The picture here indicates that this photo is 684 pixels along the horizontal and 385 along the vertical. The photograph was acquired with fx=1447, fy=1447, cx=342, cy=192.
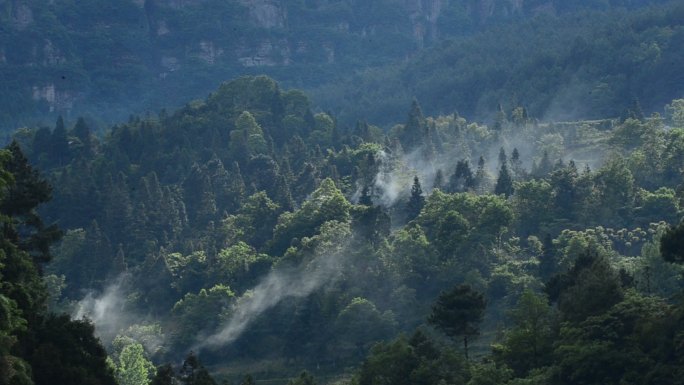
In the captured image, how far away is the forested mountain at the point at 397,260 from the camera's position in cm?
8050

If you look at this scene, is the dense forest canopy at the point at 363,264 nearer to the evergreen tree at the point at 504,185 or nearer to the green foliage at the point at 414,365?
the green foliage at the point at 414,365

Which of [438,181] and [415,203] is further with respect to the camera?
[438,181]

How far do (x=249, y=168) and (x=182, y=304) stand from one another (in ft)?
189

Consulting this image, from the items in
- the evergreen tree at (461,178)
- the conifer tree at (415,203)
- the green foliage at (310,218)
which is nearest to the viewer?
→ the conifer tree at (415,203)

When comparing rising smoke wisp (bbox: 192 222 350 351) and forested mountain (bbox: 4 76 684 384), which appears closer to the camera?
forested mountain (bbox: 4 76 684 384)

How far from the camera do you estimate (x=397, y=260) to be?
135625 mm

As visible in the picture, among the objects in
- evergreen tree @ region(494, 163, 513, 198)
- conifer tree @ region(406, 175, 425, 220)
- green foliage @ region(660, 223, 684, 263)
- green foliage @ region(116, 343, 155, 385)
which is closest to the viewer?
green foliage @ region(660, 223, 684, 263)

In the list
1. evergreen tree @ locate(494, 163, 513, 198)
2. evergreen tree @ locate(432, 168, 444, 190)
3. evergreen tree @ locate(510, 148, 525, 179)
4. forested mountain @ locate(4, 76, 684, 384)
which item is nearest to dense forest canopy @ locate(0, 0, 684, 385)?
forested mountain @ locate(4, 76, 684, 384)

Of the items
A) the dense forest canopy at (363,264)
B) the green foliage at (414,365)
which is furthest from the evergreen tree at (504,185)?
the green foliage at (414,365)

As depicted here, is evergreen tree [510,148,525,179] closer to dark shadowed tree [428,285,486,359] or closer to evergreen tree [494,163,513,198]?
evergreen tree [494,163,513,198]

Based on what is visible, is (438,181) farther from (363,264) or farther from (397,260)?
(397,260)

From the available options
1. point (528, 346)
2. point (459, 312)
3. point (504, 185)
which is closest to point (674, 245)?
point (528, 346)

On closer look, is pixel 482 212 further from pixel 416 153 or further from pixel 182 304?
pixel 416 153

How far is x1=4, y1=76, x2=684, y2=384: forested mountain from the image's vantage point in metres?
80.5
